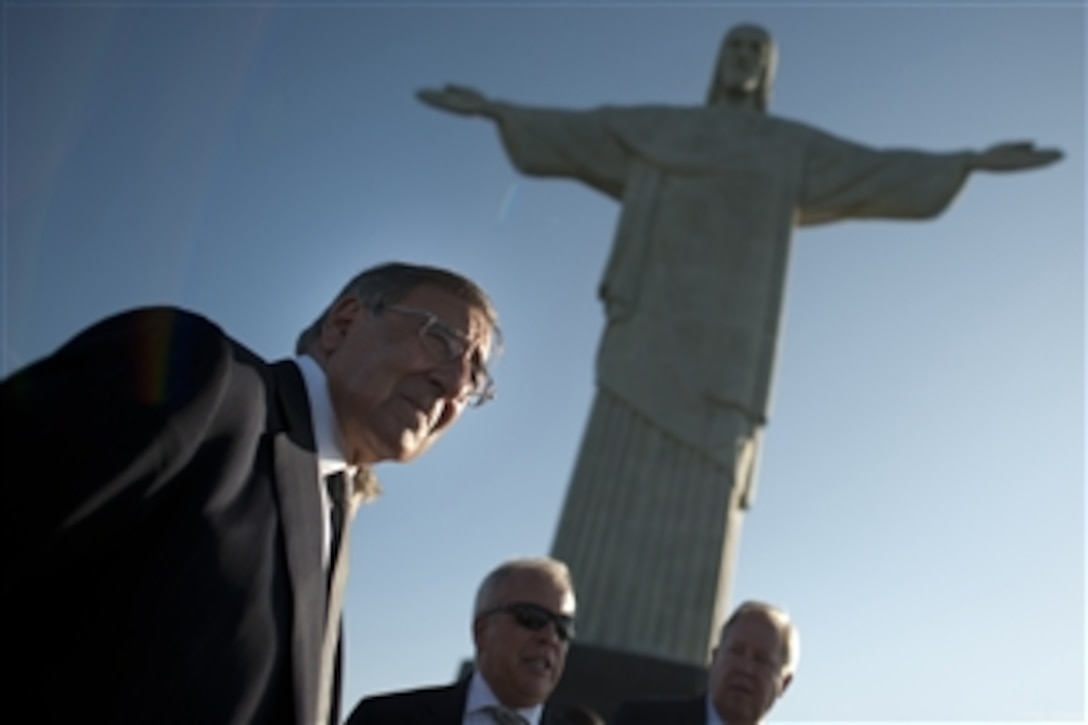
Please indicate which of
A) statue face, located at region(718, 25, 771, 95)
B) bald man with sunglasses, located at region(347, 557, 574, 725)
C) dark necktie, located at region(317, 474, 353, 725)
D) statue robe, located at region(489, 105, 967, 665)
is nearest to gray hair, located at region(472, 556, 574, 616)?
bald man with sunglasses, located at region(347, 557, 574, 725)

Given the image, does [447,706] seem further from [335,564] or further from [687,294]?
[687,294]

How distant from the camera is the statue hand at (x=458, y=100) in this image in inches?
347

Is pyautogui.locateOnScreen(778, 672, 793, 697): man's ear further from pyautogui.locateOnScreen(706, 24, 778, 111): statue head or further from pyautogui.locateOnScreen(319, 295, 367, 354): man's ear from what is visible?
pyautogui.locateOnScreen(706, 24, 778, 111): statue head

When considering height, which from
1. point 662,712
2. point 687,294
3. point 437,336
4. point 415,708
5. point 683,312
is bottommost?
point 415,708

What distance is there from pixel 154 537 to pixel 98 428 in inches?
5.7

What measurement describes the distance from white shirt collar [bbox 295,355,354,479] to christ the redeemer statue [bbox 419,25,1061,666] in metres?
5.51

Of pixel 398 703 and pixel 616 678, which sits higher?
pixel 616 678

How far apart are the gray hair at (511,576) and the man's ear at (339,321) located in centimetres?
155

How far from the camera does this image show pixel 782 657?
316 cm

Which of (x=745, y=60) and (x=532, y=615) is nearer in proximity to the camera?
(x=532, y=615)

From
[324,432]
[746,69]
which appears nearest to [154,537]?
[324,432]

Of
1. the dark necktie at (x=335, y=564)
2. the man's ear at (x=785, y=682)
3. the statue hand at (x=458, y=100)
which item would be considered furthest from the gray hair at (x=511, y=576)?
the statue hand at (x=458, y=100)

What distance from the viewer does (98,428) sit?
1003 millimetres

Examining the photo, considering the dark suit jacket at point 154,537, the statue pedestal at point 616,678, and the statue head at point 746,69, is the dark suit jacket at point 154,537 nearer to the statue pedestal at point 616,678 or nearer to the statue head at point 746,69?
the statue pedestal at point 616,678
